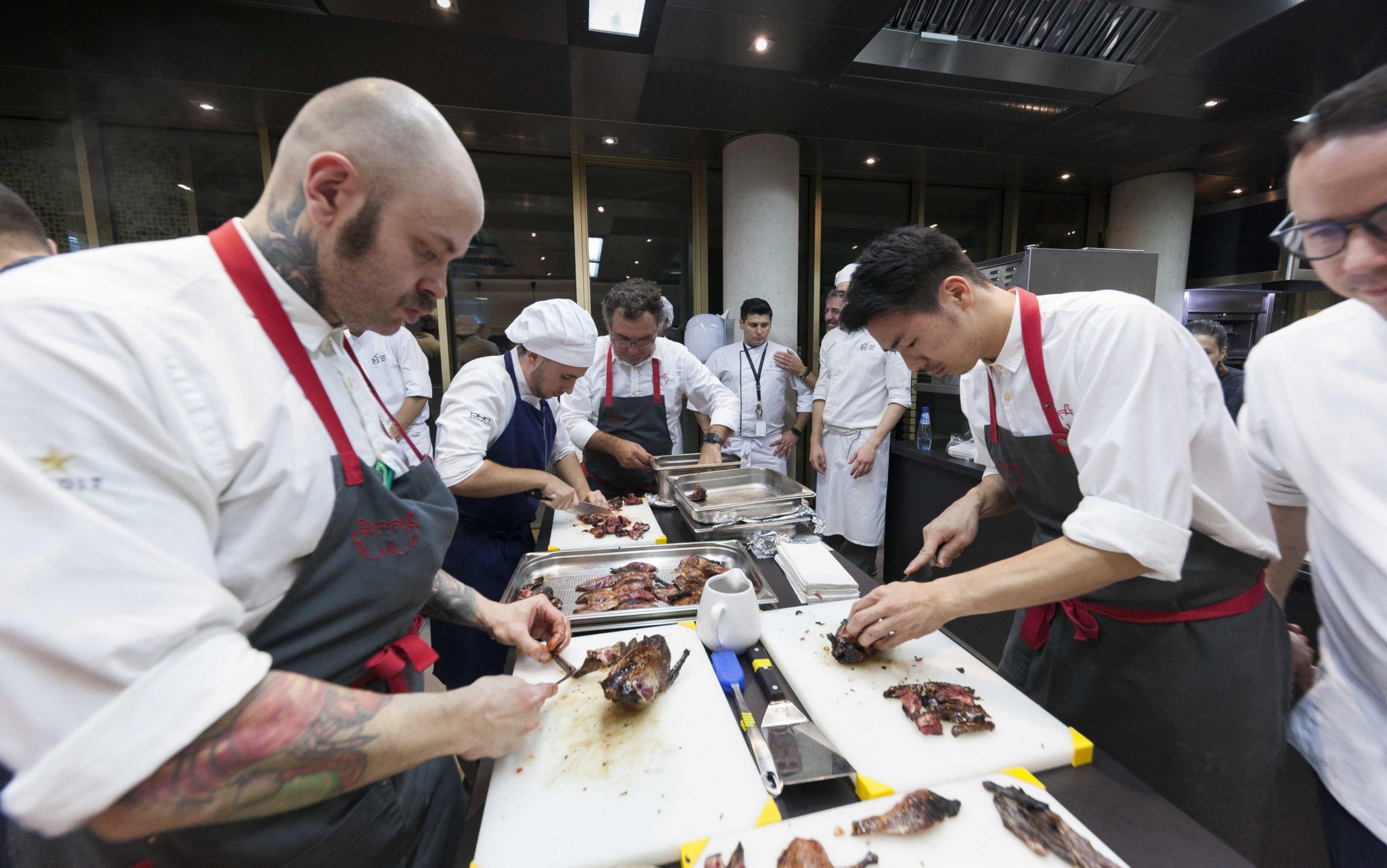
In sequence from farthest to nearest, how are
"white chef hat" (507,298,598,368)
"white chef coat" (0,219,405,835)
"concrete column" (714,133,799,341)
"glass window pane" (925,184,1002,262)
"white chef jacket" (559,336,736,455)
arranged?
"glass window pane" (925,184,1002,262) < "concrete column" (714,133,799,341) < "white chef jacket" (559,336,736,455) < "white chef hat" (507,298,598,368) < "white chef coat" (0,219,405,835)

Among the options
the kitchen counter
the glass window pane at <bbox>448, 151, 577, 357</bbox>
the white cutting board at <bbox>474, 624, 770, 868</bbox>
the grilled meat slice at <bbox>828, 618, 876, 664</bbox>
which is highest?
the glass window pane at <bbox>448, 151, 577, 357</bbox>

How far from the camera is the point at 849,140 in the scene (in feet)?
16.1

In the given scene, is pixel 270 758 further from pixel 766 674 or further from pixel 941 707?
pixel 941 707

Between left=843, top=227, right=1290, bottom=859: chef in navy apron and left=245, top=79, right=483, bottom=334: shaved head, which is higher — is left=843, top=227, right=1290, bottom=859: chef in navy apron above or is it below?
below

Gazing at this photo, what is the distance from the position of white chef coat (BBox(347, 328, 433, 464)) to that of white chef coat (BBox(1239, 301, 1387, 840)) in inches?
164

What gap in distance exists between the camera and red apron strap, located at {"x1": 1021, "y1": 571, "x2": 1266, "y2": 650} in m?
1.29

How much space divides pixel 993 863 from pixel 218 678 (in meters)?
1.05

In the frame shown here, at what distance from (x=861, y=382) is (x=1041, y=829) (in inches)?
145

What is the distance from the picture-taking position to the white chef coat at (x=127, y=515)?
20.6 inches

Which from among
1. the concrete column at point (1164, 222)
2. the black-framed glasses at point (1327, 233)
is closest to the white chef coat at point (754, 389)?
the black-framed glasses at point (1327, 233)

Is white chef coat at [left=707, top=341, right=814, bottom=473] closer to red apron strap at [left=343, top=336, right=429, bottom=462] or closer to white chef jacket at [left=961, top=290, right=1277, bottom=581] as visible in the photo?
white chef jacket at [left=961, top=290, right=1277, bottom=581]

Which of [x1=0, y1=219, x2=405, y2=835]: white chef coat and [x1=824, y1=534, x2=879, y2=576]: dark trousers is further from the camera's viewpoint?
[x1=824, y1=534, x2=879, y2=576]: dark trousers

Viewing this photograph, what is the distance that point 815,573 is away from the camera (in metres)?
1.71

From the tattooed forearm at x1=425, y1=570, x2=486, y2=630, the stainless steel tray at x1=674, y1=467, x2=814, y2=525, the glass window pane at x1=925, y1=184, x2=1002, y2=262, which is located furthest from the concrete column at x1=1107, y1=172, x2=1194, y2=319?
the tattooed forearm at x1=425, y1=570, x2=486, y2=630
